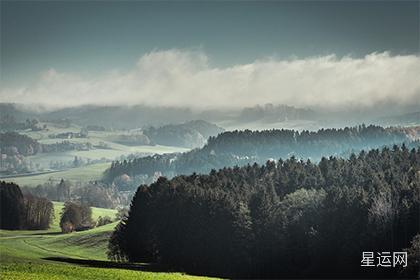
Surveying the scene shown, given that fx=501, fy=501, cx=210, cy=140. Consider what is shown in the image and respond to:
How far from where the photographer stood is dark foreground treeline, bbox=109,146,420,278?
3479 inches

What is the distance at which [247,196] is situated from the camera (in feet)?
365

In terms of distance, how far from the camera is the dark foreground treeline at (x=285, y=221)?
88375 mm

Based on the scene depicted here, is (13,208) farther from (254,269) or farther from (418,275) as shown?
(418,275)

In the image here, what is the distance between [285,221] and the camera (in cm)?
10225

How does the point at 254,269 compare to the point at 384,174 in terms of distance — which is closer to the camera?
the point at 254,269

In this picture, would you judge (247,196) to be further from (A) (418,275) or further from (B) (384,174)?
(A) (418,275)

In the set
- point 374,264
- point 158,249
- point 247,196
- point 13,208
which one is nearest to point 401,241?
point 374,264

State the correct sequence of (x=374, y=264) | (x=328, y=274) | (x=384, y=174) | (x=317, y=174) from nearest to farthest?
(x=374, y=264), (x=328, y=274), (x=384, y=174), (x=317, y=174)

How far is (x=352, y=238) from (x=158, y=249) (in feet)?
140

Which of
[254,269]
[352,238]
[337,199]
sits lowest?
[254,269]

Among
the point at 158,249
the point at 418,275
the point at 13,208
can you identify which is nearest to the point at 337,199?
the point at 418,275

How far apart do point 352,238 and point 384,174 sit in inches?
829

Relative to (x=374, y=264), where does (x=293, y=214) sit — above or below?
above

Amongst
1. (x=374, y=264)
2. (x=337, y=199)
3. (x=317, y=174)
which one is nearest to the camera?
(x=374, y=264)
